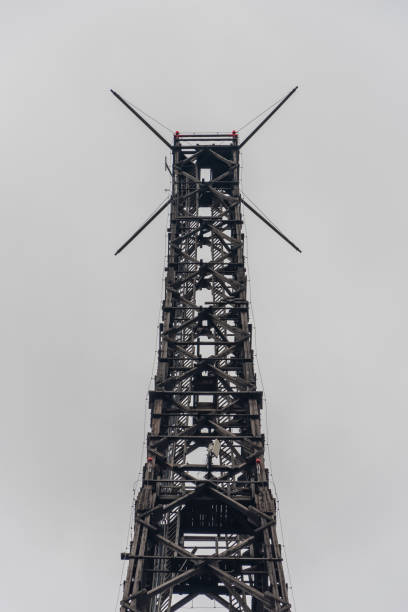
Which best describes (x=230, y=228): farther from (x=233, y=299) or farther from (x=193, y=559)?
(x=193, y=559)

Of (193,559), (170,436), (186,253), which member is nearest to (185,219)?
(186,253)

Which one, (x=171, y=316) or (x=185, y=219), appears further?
(x=185, y=219)

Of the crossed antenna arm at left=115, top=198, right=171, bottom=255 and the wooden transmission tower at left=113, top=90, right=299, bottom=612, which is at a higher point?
the crossed antenna arm at left=115, top=198, right=171, bottom=255

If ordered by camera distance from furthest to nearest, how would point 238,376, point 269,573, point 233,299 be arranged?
point 233,299 < point 238,376 < point 269,573

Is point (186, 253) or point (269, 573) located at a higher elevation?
point (186, 253)

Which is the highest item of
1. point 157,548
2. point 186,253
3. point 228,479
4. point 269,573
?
point 186,253

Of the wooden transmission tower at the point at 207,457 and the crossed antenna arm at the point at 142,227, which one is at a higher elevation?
the crossed antenna arm at the point at 142,227

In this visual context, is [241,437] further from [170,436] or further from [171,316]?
[171,316]

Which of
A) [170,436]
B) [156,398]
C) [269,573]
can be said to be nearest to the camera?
[269,573]
